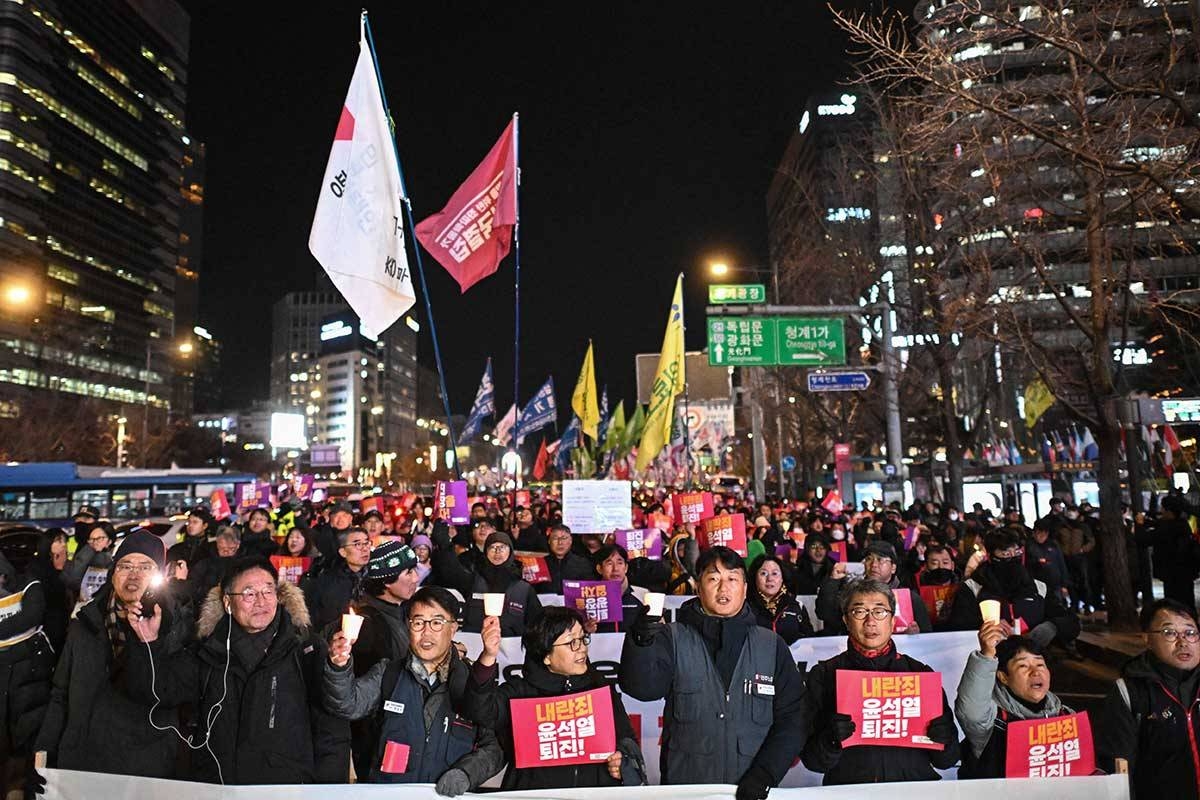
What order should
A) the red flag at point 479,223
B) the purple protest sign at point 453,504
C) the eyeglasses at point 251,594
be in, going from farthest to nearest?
the purple protest sign at point 453,504 < the red flag at point 479,223 < the eyeglasses at point 251,594

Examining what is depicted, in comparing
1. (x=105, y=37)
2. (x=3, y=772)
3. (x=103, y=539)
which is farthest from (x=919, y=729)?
(x=105, y=37)

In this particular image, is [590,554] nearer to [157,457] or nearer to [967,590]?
[967,590]

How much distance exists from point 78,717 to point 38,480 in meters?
27.2

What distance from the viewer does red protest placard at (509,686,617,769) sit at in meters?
3.74

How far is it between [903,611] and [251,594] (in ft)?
17.6

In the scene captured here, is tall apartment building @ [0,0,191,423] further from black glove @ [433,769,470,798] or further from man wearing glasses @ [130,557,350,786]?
black glove @ [433,769,470,798]

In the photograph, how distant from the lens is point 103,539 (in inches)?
360

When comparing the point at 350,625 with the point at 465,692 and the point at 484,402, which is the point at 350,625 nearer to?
the point at 465,692

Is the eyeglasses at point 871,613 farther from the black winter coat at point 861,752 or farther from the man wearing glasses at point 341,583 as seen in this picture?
the man wearing glasses at point 341,583

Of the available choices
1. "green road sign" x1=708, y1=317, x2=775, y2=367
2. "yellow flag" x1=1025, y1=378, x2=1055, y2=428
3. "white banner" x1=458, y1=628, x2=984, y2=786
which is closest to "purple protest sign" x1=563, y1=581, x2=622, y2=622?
"white banner" x1=458, y1=628, x2=984, y2=786

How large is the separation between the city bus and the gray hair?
1001 inches

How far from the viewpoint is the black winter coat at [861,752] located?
12.7ft

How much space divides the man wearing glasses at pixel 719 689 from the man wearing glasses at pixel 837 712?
121 millimetres

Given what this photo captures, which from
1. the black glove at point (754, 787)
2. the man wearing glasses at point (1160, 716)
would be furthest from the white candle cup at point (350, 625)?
the man wearing glasses at point (1160, 716)
